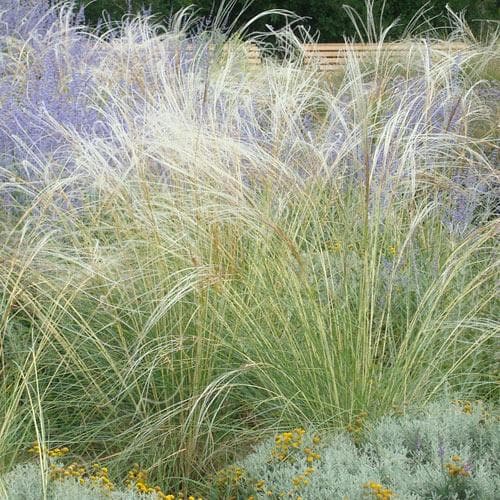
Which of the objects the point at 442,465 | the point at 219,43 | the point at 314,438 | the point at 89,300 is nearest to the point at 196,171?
the point at 89,300

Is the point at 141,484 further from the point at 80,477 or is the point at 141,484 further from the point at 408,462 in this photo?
the point at 408,462

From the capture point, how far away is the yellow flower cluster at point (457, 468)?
95.3 inches

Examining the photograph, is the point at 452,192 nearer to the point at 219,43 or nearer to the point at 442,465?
the point at 442,465

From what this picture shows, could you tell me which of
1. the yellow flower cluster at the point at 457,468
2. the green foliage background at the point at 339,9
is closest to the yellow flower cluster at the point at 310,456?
the yellow flower cluster at the point at 457,468

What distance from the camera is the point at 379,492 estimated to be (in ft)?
7.68

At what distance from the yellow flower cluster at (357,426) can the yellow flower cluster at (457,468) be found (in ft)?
1.31

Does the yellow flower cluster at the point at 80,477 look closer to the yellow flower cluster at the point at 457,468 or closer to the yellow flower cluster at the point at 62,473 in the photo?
the yellow flower cluster at the point at 62,473

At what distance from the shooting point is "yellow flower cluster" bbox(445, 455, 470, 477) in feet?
7.94

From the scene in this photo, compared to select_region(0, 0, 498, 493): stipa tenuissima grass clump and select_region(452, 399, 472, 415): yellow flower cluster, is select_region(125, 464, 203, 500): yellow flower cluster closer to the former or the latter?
select_region(0, 0, 498, 493): stipa tenuissima grass clump

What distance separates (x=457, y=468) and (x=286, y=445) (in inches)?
18.7

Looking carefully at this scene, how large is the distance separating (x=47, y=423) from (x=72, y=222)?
0.66 m

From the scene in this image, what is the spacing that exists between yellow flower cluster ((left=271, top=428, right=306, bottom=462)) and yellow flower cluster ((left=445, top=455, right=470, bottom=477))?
417 millimetres

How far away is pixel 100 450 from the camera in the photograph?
325 cm

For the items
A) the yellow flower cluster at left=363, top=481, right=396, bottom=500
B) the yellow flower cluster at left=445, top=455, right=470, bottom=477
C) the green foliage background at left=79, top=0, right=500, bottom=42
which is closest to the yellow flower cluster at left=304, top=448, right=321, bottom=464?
the yellow flower cluster at left=363, top=481, right=396, bottom=500
